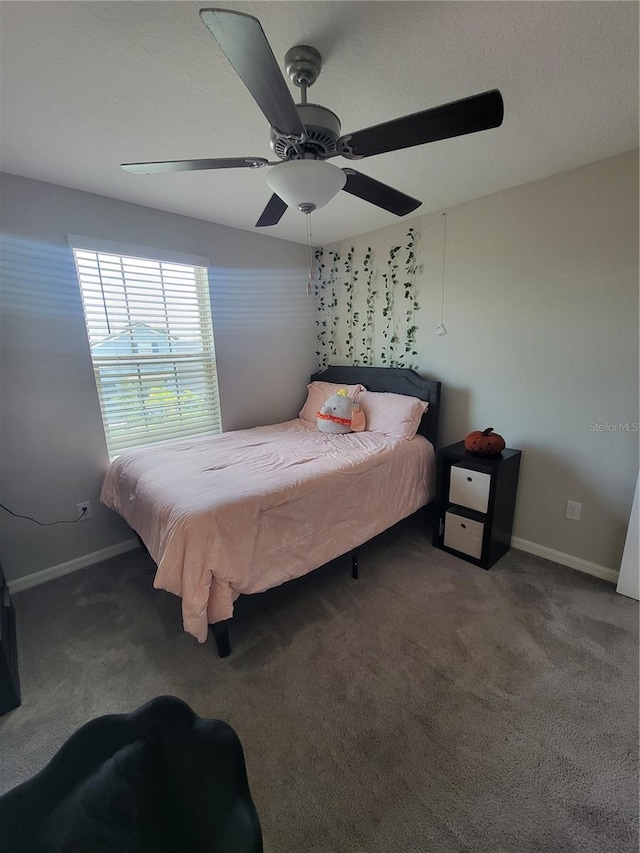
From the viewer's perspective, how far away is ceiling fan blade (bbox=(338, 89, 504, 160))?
102 centimetres

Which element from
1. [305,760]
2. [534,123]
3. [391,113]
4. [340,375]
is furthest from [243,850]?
[340,375]

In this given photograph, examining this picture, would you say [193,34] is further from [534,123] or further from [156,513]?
[156,513]

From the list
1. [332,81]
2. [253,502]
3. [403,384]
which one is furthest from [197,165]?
[403,384]

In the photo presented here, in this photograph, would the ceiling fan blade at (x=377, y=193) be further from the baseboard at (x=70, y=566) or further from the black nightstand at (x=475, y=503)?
the baseboard at (x=70, y=566)

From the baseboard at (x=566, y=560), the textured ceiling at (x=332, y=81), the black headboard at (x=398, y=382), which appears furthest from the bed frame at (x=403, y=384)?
the textured ceiling at (x=332, y=81)

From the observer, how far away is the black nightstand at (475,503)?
7.52 feet

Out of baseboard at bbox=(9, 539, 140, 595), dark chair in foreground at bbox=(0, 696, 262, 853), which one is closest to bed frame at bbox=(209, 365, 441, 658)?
baseboard at bbox=(9, 539, 140, 595)

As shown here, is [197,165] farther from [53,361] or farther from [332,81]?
[53,361]

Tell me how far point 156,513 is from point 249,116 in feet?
6.21

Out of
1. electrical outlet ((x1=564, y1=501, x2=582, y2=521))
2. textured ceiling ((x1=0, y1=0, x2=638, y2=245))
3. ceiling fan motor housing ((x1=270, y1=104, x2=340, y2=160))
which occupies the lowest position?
electrical outlet ((x1=564, y1=501, x2=582, y2=521))

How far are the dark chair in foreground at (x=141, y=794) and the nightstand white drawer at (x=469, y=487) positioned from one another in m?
2.00

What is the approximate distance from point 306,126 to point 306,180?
0.16 metres

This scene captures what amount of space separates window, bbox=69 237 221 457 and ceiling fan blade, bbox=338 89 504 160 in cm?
191

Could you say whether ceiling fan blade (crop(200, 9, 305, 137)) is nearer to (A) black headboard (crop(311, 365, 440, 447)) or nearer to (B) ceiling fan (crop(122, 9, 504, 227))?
(B) ceiling fan (crop(122, 9, 504, 227))
